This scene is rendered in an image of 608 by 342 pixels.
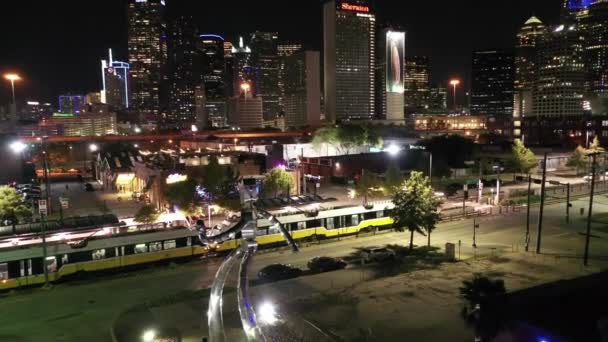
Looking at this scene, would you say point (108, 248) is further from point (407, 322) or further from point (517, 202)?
point (517, 202)

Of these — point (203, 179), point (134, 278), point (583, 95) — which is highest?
point (583, 95)

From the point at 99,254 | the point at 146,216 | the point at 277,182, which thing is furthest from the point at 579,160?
the point at 99,254

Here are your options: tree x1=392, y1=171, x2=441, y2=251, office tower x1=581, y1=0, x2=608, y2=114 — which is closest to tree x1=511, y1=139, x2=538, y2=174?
tree x1=392, y1=171, x2=441, y2=251

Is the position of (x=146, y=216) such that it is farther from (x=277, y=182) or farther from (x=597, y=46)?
(x=597, y=46)

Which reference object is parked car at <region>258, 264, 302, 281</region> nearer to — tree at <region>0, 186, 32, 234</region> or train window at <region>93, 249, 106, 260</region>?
train window at <region>93, 249, 106, 260</region>

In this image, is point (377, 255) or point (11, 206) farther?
point (11, 206)

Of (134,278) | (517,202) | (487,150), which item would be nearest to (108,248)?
(134,278)

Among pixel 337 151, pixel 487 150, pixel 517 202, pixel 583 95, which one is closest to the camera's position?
pixel 517 202
